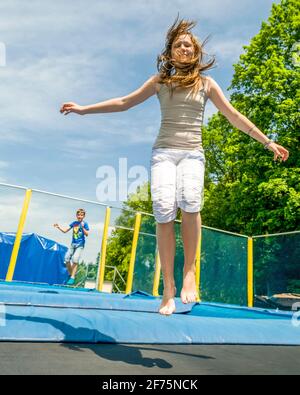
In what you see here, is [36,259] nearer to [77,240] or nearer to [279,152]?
[77,240]

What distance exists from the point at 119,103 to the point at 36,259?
4.31 m

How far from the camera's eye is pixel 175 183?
2.04 m

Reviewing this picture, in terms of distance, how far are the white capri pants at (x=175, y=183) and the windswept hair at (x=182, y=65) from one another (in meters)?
0.39

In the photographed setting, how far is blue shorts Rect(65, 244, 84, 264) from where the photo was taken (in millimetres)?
6035

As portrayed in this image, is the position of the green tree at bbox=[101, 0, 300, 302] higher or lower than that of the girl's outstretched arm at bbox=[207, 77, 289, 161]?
higher

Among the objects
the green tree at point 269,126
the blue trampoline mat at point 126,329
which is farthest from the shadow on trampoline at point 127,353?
the green tree at point 269,126

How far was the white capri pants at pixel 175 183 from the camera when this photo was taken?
200cm

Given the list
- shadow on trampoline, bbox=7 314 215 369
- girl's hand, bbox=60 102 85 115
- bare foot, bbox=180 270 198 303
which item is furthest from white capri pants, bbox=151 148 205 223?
shadow on trampoline, bbox=7 314 215 369

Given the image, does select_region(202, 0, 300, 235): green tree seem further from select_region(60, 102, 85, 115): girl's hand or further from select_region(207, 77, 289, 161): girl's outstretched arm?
select_region(60, 102, 85, 115): girl's hand

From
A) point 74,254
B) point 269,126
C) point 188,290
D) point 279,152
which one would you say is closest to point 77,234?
point 74,254

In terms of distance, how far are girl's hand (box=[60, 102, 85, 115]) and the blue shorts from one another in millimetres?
4181

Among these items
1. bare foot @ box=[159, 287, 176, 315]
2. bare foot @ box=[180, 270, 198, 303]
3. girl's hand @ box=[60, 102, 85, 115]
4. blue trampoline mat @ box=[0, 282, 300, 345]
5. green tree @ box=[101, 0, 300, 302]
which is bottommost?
blue trampoline mat @ box=[0, 282, 300, 345]
